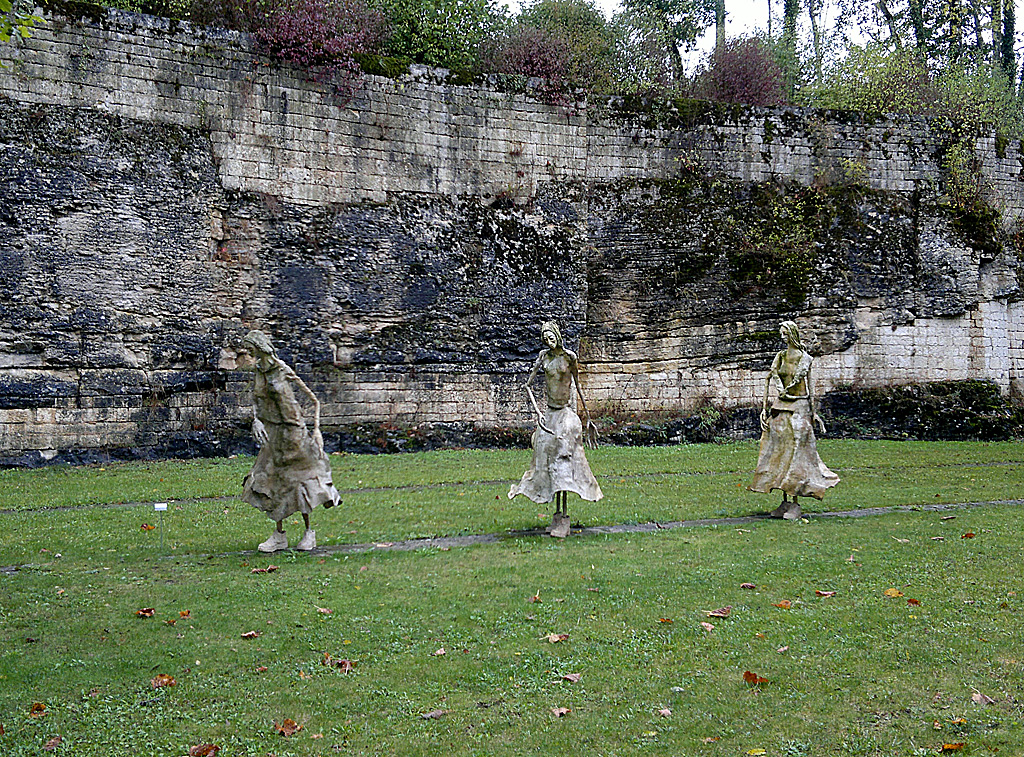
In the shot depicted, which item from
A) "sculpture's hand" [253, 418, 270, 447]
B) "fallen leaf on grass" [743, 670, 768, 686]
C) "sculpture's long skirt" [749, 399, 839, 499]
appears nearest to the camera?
"fallen leaf on grass" [743, 670, 768, 686]

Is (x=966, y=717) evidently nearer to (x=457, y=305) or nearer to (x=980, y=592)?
(x=980, y=592)

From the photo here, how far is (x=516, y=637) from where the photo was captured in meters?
5.74

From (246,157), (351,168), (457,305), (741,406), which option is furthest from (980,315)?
(246,157)

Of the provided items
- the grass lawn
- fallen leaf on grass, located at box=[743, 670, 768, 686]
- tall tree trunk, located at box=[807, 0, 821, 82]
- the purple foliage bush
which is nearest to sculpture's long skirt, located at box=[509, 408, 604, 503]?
the grass lawn

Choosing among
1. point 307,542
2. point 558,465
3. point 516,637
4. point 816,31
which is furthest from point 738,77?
point 516,637

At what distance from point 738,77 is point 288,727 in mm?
24857

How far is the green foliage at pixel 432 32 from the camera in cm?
2184

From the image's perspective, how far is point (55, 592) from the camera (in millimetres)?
7023

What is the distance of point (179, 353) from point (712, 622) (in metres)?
13.1

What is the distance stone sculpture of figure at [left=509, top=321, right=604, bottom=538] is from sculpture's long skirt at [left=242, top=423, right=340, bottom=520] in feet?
6.52

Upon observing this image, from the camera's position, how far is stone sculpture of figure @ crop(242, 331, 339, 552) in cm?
849

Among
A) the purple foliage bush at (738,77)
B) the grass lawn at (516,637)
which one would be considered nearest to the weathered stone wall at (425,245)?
the purple foliage bush at (738,77)

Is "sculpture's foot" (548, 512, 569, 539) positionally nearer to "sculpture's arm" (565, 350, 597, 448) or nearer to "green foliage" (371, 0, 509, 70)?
"sculpture's arm" (565, 350, 597, 448)

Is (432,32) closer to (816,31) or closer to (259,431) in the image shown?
(259,431)
